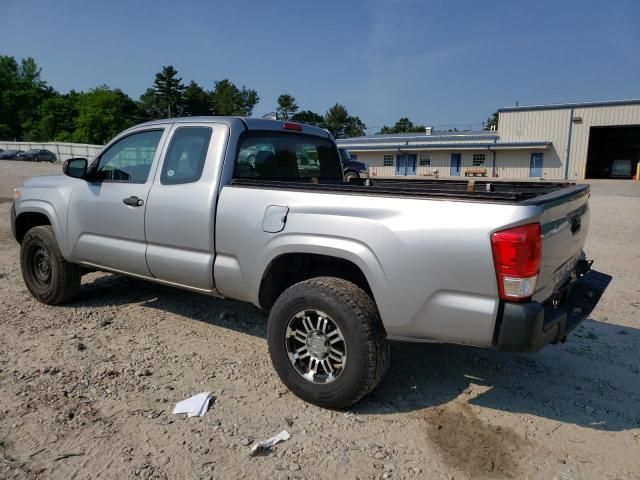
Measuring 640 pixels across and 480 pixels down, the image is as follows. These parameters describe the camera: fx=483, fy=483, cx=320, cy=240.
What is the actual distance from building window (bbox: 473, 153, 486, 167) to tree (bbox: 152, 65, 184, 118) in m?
65.3

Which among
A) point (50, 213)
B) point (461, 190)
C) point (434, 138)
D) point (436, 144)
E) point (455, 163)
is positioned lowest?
point (455, 163)

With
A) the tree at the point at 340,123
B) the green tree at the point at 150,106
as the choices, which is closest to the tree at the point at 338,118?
the tree at the point at 340,123

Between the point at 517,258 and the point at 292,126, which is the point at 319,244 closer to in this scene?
the point at 517,258

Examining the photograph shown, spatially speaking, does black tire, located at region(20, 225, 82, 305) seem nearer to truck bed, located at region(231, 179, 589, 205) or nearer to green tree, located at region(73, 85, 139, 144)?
truck bed, located at region(231, 179, 589, 205)

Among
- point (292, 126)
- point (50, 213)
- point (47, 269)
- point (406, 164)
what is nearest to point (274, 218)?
point (292, 126)

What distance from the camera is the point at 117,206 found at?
14.3 feet

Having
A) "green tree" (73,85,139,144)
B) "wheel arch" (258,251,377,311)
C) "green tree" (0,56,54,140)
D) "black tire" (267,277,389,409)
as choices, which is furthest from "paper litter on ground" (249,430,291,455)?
"green tree" (0,56,54,140)

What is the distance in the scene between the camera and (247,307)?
5258 millimetres

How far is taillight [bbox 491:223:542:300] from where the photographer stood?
8.21 ft

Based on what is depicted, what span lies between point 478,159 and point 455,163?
2.04 m

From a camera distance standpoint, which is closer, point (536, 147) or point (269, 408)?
point (269, 408)

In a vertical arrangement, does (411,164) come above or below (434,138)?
below

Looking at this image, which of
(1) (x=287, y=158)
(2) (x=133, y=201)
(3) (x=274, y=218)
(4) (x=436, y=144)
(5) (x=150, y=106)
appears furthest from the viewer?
(5) (x=150, y=106)

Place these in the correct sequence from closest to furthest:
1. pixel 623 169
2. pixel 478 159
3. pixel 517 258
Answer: pixel 517 258, pixel 623 169, pixel 478 159
